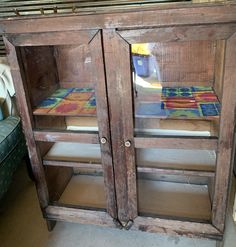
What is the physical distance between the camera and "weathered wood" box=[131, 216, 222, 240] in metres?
1.26

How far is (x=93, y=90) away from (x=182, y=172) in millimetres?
564

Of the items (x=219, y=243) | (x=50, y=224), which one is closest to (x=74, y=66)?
(x=50, y=224)

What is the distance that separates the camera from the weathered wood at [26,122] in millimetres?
1106

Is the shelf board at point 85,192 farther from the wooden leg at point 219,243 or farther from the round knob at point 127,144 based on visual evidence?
the wooden leg at point 219,243

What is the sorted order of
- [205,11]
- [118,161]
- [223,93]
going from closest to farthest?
[205,11], [223,93], [118,161]

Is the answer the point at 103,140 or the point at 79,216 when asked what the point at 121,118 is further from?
the point at 79,216

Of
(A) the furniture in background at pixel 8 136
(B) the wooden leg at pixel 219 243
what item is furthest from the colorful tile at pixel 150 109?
(A) the furniture in background at pixel 8 136

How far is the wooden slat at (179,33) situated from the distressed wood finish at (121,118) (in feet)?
0.16

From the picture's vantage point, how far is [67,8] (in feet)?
5.38

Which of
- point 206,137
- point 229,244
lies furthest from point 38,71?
point 229,244

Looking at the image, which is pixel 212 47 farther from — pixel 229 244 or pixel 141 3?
pixel 229 244

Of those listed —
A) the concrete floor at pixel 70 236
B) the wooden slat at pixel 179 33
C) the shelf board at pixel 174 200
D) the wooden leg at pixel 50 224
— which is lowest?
the concrete floor at pixel 70 236

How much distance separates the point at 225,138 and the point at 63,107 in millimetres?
757

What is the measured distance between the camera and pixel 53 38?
102cm
